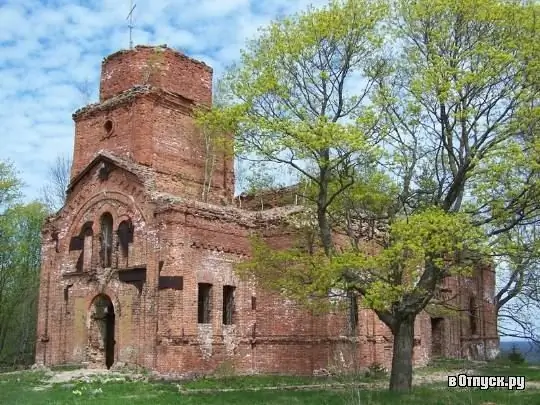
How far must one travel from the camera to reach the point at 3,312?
38438 mm

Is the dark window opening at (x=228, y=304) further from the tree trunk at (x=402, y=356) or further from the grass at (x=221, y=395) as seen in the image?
the tree trunk at (x=402, y=356)

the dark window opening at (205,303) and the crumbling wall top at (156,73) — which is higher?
the crumbling wall top at (156,73)

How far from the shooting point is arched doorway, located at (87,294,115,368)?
21.5 meters

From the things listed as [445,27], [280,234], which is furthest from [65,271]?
[445,27]

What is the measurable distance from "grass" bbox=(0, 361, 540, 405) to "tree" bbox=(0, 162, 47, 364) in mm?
18564

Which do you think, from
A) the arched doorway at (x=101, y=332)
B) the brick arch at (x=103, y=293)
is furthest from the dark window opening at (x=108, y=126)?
the arched doorway at (x=101, y=332)

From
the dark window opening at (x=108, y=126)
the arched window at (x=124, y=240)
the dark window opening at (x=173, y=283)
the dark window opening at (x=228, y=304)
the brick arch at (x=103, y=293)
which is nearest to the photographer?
the dark window opening at (x=173, y=283)

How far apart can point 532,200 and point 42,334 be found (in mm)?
16521

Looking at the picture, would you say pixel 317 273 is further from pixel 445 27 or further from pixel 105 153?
pixel 105 153

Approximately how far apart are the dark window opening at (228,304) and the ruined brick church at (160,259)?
0.03m

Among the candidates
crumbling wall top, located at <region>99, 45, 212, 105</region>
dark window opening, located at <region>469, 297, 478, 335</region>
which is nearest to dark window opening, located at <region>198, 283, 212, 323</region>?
crumbling wall top, located at <region>99, 45, 212, 105</region>

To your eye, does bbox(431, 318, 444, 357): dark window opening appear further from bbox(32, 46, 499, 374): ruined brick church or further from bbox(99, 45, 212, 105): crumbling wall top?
bbox(99, 45, 212, 105): crumbling wall top

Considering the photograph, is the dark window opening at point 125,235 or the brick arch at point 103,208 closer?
the dark window opening at point 125,235

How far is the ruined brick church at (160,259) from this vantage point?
20.1m
